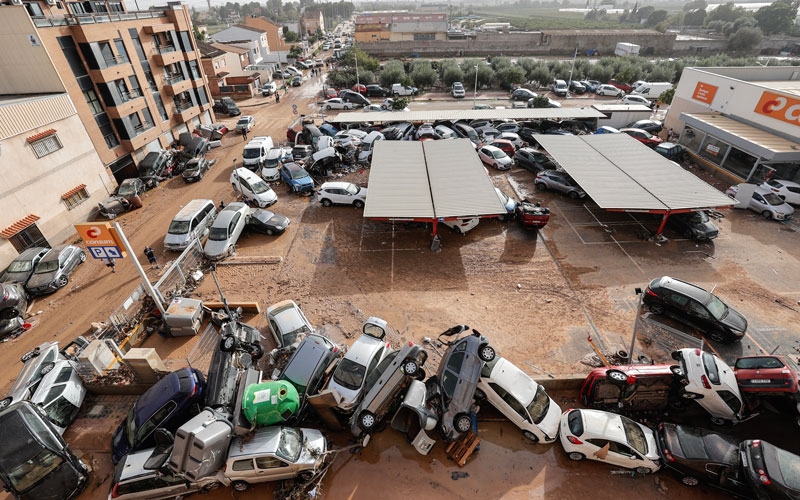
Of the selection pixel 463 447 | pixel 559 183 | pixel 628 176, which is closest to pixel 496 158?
pixel 559 183

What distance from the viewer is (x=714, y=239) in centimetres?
1819

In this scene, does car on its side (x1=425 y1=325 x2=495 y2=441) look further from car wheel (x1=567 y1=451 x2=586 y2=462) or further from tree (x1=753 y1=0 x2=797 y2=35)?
tree (x1=753 y1=0 x2=797 y2=35)

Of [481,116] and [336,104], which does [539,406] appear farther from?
[336,104]

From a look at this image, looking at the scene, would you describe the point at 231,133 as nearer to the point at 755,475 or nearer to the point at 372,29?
the point at 755,475

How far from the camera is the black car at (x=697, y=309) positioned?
12.5 m

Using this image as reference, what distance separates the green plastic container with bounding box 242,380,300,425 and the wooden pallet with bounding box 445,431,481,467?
13.9 feet

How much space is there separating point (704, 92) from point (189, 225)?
36.6 m

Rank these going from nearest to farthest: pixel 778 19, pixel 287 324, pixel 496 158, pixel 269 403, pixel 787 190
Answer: pixel 269 403 < pixel 287 324 < pixel 787 190 < pixel 496 158 < pixel 778 19

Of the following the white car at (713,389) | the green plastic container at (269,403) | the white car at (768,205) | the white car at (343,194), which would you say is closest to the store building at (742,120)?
the white car at (768,205)

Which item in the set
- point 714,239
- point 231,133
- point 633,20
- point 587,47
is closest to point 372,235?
point 714,239

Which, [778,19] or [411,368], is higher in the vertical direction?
[778,19]

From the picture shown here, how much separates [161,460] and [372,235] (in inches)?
503

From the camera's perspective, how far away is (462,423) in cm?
955

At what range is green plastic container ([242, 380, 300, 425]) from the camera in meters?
9.28
